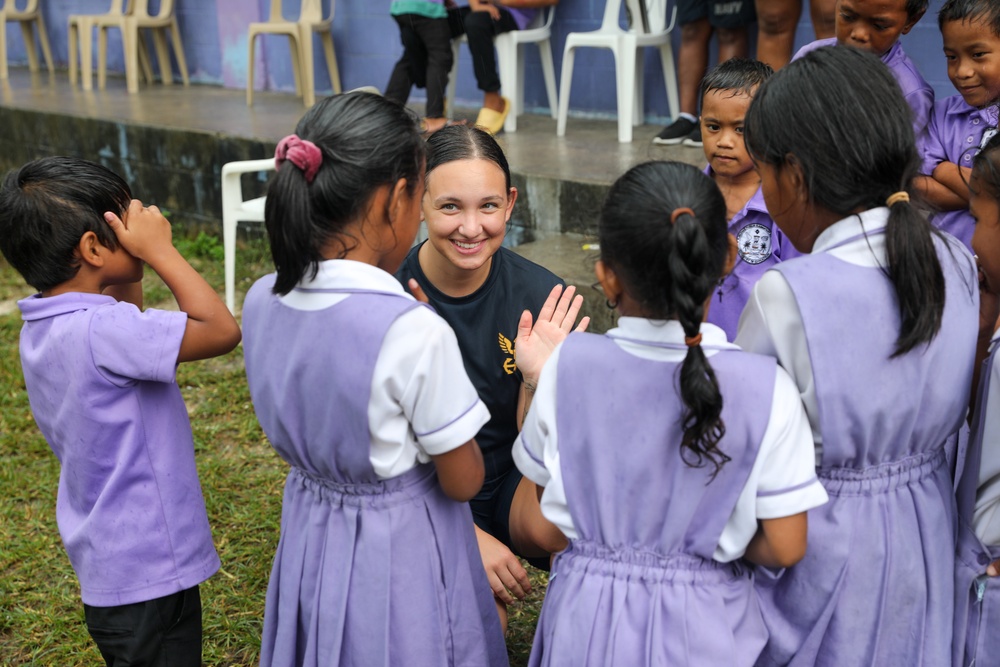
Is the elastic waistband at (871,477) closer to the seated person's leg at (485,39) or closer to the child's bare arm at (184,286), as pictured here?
the child's bare arm at (184,286)

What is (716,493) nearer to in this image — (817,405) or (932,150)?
(817,405)

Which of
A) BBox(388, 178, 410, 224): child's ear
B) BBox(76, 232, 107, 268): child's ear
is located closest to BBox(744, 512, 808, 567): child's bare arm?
BBox(388, 178, 410, 224): child's ear

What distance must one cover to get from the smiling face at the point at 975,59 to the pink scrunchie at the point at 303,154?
5.11 ft

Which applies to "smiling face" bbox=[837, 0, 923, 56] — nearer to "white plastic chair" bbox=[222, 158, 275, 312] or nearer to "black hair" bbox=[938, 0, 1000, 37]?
"black hair" bbox=[938, 0, 1000, 37]

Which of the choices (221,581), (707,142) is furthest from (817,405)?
(221,581)

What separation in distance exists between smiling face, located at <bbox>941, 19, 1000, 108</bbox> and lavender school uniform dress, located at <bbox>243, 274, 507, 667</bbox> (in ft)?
4.99

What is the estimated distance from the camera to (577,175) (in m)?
4.25

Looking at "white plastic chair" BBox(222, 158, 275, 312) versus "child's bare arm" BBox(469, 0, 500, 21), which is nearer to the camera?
"white plastic chair" BBox(222, 158, 275, 312)

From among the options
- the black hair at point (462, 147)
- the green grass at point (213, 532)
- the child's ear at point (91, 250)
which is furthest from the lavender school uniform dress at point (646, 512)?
the green grass at point (213, 532)

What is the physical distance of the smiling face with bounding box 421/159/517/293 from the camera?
82.9 inches

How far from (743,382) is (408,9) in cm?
449

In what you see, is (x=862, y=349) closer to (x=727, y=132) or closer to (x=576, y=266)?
(x=727, y=132)

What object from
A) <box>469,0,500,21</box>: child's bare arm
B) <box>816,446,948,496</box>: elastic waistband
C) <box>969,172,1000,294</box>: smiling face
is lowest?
<box>816,446,948,496</box>: elastic waistband

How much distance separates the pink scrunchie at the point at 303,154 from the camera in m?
1.45
